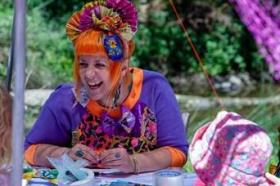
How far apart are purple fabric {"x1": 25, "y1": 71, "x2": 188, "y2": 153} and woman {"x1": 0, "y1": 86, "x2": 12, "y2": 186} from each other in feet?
1.94

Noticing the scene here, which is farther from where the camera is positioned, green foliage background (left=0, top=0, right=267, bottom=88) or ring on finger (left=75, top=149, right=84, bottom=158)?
green foliage background (left=0, top=0, right=267, bottom=88)

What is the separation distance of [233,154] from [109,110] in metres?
0.90

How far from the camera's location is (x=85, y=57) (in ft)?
8.57

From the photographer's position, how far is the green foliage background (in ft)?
21.9

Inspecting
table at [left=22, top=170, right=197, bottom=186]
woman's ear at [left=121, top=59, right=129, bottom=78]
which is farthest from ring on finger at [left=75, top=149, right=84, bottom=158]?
woman's ear at [left=121, top=59, right=129, bottom=78]

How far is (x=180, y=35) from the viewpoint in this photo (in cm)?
701

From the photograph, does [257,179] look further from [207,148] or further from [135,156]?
[135,156]

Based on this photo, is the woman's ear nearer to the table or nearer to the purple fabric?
the purple fabric

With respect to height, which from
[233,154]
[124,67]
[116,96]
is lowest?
[233,154]

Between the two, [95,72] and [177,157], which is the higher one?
[95,72]

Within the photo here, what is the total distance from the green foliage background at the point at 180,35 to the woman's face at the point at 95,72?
388 cm

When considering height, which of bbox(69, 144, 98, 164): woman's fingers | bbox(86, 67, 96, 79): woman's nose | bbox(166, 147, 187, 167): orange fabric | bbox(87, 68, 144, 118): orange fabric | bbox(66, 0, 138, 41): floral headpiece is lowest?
bbox(166, 147, 187, 167): orange fabric

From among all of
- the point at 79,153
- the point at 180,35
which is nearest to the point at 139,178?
the point at 79,153

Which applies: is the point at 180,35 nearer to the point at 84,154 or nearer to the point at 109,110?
the point at 109,110
